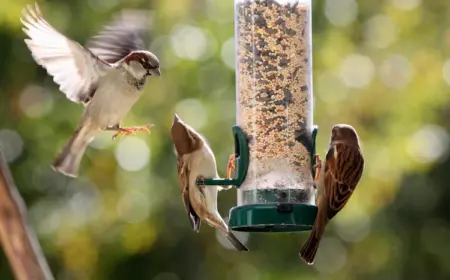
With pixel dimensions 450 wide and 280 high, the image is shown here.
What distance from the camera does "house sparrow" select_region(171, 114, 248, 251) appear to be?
6051 millimetres

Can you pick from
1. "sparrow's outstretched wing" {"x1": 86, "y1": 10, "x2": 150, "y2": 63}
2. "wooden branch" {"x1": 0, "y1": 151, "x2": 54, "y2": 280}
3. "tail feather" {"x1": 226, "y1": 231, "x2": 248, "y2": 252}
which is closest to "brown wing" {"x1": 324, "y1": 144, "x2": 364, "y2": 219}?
"tail feather" {"x1": 226, "y1": 231, "x2": 248, "y2": 252}

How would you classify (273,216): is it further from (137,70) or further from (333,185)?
(137,70)

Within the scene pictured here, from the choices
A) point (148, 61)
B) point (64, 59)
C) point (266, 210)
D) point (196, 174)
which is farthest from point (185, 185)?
point (64, 59)

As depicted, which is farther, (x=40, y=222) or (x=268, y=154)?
(x=40, y=222)

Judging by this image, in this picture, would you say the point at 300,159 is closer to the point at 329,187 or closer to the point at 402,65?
the point at 329,187

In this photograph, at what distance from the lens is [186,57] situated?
10078 mm

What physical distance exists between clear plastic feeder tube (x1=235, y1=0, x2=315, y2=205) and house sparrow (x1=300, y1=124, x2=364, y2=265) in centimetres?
8

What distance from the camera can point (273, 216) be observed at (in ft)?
18.9

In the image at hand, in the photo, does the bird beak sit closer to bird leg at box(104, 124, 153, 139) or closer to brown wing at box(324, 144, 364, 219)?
bird leg at box(104, 124, 153, 139)

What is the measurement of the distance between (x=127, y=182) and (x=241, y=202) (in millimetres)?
4047

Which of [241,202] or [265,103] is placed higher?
[265,103]

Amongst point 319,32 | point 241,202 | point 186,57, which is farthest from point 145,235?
point 241,202

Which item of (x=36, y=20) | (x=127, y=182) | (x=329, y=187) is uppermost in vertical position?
(x=36, y=20)

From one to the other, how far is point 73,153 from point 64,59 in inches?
23.2
